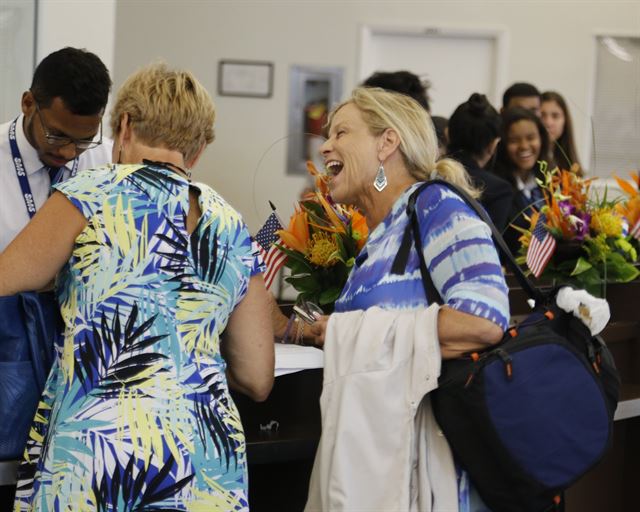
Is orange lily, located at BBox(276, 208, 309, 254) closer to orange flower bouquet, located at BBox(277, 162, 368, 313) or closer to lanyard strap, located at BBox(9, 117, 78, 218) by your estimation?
orange flower bouquet, located at BBox(277, 162, 368, 313)

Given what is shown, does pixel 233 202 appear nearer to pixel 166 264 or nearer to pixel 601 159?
pixel 601 159

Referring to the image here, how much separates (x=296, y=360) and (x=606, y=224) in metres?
1.48

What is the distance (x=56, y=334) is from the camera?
76.8 inches

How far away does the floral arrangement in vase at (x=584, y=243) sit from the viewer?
3.28 meters

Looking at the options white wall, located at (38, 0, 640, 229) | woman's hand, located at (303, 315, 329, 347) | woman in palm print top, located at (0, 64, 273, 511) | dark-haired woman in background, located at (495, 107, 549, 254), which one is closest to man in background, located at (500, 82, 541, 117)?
dark-haired woman in background, located at (495, 107, 549, 254)

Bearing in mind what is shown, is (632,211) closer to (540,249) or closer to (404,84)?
(540,249)

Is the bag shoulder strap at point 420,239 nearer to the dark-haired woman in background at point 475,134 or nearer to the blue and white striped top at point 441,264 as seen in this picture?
the blue and white striped top at point 441,264

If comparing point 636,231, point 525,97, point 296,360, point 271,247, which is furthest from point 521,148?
point 296,360

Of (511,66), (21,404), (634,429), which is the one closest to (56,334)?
(21,404)

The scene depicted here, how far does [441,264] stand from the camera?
198 cm

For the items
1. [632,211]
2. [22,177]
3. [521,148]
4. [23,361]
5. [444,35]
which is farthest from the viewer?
[444,35]

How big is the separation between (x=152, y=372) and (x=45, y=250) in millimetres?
284

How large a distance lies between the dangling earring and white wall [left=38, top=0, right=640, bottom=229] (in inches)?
236

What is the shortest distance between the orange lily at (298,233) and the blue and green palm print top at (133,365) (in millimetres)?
697
